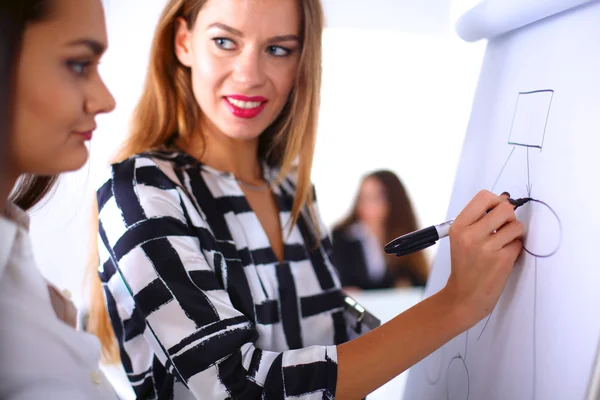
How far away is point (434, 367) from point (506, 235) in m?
0.32

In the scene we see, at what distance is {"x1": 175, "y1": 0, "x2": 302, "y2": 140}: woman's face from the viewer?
3.00 feet

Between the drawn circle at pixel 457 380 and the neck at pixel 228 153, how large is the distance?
0.52 m

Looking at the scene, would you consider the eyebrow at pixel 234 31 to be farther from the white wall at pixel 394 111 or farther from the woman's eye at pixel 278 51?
the white wall at pixel 394 111

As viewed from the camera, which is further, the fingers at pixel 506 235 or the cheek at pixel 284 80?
the cheek at pixel 284 80

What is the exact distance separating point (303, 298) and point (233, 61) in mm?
436

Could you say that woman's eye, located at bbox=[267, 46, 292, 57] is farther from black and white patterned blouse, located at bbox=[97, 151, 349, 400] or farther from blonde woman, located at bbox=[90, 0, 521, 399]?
black and white patterned blouse, located at bbox=[97, 151, 349, 400]

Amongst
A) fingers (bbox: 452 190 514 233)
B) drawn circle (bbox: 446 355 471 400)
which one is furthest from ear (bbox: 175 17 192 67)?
drawn circle (bbox: 446 355 471 400)

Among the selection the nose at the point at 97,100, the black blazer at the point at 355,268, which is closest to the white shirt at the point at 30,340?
the nose at the point at 97,100

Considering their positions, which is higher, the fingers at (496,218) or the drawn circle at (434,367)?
the fingers at (496,218)

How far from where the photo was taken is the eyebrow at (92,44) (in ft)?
1.56

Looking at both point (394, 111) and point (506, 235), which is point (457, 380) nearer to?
point (506, 235)

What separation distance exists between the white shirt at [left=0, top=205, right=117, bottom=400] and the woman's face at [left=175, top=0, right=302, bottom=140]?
521mm

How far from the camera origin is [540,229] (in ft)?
2.23

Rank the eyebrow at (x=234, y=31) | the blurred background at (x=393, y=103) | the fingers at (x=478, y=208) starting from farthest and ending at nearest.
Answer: the blurred background at (x=393, y=103), the eyebrow at (x=234, y=31), the fingers at (x=478, y=208)
